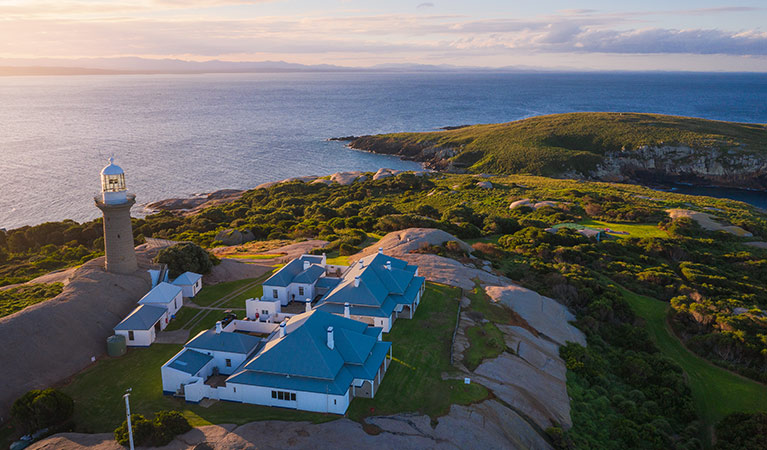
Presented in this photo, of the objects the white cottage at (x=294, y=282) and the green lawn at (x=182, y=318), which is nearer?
the green lawn at (x=182, y=318)

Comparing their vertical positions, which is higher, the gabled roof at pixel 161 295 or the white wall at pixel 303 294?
the gabled roof at pixel 161 295

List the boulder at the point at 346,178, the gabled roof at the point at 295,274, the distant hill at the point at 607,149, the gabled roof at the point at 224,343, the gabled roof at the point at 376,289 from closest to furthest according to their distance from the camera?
the gabled roof at the point at 224,343
the gabled roof at the point at 376,289
the gabled roof at the point at 295,274
the boulder at the point at 346,178
the distant hill at the point at 607,149

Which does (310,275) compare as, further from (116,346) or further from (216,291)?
(116,346)

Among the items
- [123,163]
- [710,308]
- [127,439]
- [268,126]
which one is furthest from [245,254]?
[268,126]

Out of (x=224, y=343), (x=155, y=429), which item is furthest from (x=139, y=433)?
(x=224, y=343)

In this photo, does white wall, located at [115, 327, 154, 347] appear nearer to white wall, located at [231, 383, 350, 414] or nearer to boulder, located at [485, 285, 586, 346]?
white wall, located at [231, 383, 350, 414]

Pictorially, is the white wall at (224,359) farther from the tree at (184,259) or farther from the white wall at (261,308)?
the tree at (184,259)

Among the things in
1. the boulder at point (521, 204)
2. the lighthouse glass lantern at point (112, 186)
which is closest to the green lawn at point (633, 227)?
the boulder at point (521, 204)
